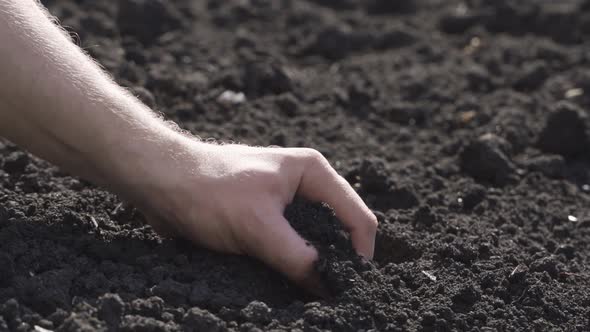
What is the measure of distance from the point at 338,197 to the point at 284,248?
254 millimetres

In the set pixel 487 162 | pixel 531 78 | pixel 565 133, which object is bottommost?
pixel 487 162

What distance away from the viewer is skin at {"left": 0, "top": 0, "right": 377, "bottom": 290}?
7.73ft

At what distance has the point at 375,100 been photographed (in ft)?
13.0

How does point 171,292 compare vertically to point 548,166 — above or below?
below

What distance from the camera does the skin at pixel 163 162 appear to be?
236cm

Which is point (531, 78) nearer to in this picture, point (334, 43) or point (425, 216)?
point (334, 43)

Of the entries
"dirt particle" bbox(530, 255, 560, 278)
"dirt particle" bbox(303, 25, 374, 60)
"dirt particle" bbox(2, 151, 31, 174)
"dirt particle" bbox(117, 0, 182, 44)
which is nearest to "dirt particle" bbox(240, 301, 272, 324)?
"dirt particle" bbox(530, 255, 560, 278)

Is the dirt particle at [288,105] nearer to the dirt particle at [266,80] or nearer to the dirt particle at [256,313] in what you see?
the dirt particle at [266,80]

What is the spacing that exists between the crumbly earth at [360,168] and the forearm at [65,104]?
264mm

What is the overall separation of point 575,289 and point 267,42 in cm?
226

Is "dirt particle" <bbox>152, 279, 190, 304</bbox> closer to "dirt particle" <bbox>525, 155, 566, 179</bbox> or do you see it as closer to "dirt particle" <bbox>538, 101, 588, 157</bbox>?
"dirt particle" <bbox>525, 155, 566, 179</bbox>

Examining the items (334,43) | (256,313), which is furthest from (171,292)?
(334,43)

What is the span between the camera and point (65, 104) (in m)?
2.44

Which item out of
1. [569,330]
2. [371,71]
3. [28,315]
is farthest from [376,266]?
[371,71]
